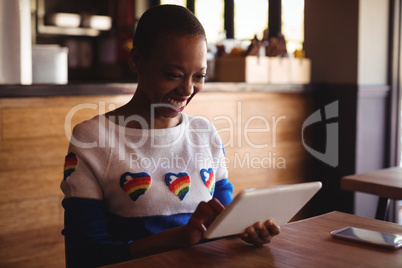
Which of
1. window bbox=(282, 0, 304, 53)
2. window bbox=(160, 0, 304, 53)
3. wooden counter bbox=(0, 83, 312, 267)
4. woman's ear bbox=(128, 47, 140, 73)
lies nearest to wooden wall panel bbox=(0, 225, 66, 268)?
wooden counter bbox=(0, 83, 312, 267)

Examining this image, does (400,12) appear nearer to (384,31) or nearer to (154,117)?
(384,31)

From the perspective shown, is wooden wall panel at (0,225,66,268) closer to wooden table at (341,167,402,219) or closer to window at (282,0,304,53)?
wooden table at (341,167,402,219)

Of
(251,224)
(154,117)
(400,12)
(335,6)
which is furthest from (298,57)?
(251,224)

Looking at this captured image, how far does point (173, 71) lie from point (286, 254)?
1.55ft

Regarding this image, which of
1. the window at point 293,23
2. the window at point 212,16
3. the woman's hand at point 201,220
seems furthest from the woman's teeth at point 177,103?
the window at point 212,16

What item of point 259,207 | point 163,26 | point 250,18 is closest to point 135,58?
point 163,26

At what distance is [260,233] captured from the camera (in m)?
0.97

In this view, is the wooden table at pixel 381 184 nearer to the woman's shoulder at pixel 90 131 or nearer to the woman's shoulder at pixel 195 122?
the woman's shoulder at pixel 195 122

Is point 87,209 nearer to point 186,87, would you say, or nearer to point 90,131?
point 90,131

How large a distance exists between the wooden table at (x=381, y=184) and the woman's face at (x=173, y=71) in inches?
32.2

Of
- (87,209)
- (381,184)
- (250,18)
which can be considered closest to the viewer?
(87,209)

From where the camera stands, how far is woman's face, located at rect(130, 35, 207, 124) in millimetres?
1132

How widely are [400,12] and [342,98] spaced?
642mm

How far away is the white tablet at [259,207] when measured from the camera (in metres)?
0.88
